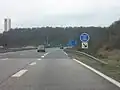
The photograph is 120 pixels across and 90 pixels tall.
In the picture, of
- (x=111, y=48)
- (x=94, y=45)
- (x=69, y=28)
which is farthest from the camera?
(x=69, y=28)

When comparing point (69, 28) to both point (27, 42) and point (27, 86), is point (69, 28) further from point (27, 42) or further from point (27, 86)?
point (27, 86)

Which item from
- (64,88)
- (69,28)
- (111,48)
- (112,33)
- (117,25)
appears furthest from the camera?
(69,28)

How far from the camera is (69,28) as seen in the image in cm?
18450

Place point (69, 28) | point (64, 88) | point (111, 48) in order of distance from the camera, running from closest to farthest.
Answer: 1. point (64, 88)
2. point (111, 48)
3. point (69, 28)

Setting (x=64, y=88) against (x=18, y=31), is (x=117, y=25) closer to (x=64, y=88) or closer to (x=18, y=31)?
(x=64, y=88)

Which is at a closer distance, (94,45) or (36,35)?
(94,45)

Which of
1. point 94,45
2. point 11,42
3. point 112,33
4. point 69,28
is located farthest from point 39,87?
point 69,28

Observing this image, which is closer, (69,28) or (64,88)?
(64,88)

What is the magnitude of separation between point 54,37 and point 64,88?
185 metres

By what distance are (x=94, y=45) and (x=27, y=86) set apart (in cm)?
6327

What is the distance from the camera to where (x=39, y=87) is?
39.9 ft

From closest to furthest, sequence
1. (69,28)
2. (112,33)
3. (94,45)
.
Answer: (94,45) → (112,33) → (69,28)

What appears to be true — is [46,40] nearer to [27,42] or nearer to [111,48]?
[27,42]

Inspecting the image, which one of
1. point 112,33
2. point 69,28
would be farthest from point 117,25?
point 69,28
